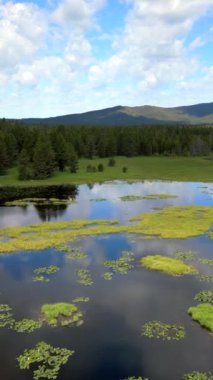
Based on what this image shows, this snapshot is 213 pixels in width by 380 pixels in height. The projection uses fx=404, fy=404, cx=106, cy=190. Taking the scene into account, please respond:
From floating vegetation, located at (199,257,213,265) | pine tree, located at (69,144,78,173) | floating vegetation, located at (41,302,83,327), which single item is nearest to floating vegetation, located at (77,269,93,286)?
floating vegetation, located at (41,302,83,327)

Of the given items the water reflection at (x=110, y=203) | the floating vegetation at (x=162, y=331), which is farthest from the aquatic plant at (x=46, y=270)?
the water reflection at (x=110, y=203)

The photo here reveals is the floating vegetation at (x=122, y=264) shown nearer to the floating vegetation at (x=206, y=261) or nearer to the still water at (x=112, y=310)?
the still water at (x=112, y=310)

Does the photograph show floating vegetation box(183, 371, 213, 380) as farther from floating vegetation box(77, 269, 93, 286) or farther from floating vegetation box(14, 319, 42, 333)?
floating vegetation box(77, 269, 93, 286)

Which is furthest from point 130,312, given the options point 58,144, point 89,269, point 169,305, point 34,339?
point 58,144

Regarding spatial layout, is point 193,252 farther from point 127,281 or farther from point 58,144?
point 58,144

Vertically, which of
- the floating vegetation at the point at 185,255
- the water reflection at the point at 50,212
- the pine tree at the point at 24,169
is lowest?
the floating vegetation at the point at 185,255

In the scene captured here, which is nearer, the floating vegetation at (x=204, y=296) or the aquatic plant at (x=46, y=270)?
the floating vegetation at (x=204, y=296)
